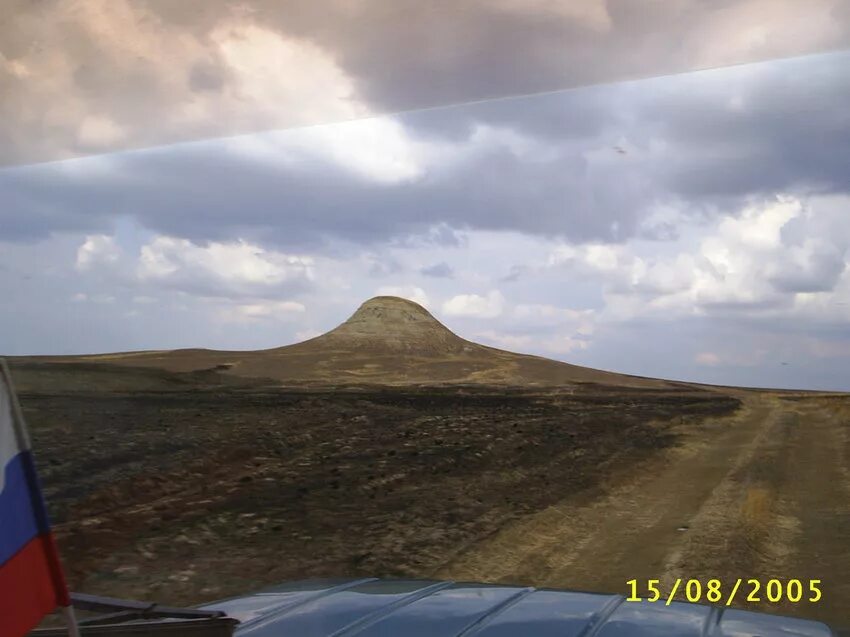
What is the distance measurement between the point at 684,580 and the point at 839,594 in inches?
58.0

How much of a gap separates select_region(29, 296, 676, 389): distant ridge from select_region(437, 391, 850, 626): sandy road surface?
5830 centimetres

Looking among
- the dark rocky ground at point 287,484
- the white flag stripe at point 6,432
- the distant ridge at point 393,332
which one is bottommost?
the dark rocky ground at point 287,484

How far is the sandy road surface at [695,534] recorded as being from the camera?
9.11m

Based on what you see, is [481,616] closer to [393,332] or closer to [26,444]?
[26,444]

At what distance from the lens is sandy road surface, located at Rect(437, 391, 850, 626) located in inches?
359

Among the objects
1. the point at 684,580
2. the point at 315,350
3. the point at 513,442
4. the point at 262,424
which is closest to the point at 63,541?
the point at 684,580

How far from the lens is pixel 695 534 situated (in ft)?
37.2

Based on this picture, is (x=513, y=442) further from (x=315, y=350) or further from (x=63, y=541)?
(x=315, y=350)

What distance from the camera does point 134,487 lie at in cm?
1496

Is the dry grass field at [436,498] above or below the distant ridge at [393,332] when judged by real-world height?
below

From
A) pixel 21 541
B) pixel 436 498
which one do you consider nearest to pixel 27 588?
pixel 21 541

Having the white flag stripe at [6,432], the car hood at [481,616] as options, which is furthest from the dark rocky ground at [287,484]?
the white flag stripe at [6,432]

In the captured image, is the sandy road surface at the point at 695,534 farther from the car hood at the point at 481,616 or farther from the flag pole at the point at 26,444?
the flag pole at the point at 26,444

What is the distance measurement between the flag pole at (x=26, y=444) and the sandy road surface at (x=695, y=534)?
7.01m
